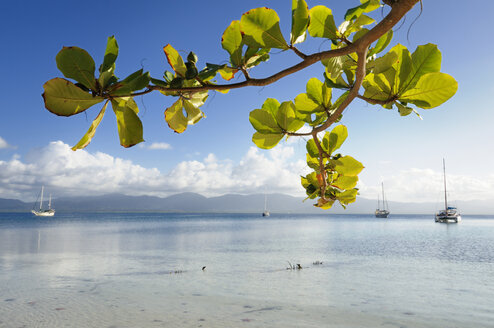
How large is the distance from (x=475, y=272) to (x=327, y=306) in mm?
10749

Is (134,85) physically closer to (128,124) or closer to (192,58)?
(128,124)

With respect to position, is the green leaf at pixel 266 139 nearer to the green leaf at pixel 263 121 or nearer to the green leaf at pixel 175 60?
the green leaf at pixel 263 121

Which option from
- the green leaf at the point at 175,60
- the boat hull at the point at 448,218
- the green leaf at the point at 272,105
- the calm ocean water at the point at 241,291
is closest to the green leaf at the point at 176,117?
the green leaf at the point at 175,60

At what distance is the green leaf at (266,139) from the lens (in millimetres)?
926

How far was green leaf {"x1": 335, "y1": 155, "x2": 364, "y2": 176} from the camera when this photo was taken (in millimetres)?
964

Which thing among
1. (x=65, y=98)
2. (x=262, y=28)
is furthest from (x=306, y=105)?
(x=65, y=98)

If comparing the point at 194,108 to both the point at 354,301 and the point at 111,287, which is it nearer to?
the point at 354,301

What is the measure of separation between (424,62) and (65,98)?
2.60ft

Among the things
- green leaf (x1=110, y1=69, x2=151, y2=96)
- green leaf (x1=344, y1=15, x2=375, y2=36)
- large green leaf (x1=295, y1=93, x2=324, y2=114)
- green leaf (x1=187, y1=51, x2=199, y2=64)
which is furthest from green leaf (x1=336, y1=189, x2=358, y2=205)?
green leaf (x1=110, y1=69, x2=151, y2=96)

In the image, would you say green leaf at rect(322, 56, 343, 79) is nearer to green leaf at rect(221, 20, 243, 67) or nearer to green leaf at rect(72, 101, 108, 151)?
green leaf at rect(221, 20, 243, 67)

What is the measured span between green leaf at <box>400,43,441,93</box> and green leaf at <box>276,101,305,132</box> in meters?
0.31

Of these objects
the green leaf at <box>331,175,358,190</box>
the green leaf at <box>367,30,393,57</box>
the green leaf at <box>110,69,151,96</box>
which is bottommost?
the green leaf at <box>331,175,358,190</box>

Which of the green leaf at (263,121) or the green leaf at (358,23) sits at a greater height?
the green leaf at (358,23)

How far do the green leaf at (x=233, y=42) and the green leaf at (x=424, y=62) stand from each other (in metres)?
0.41
